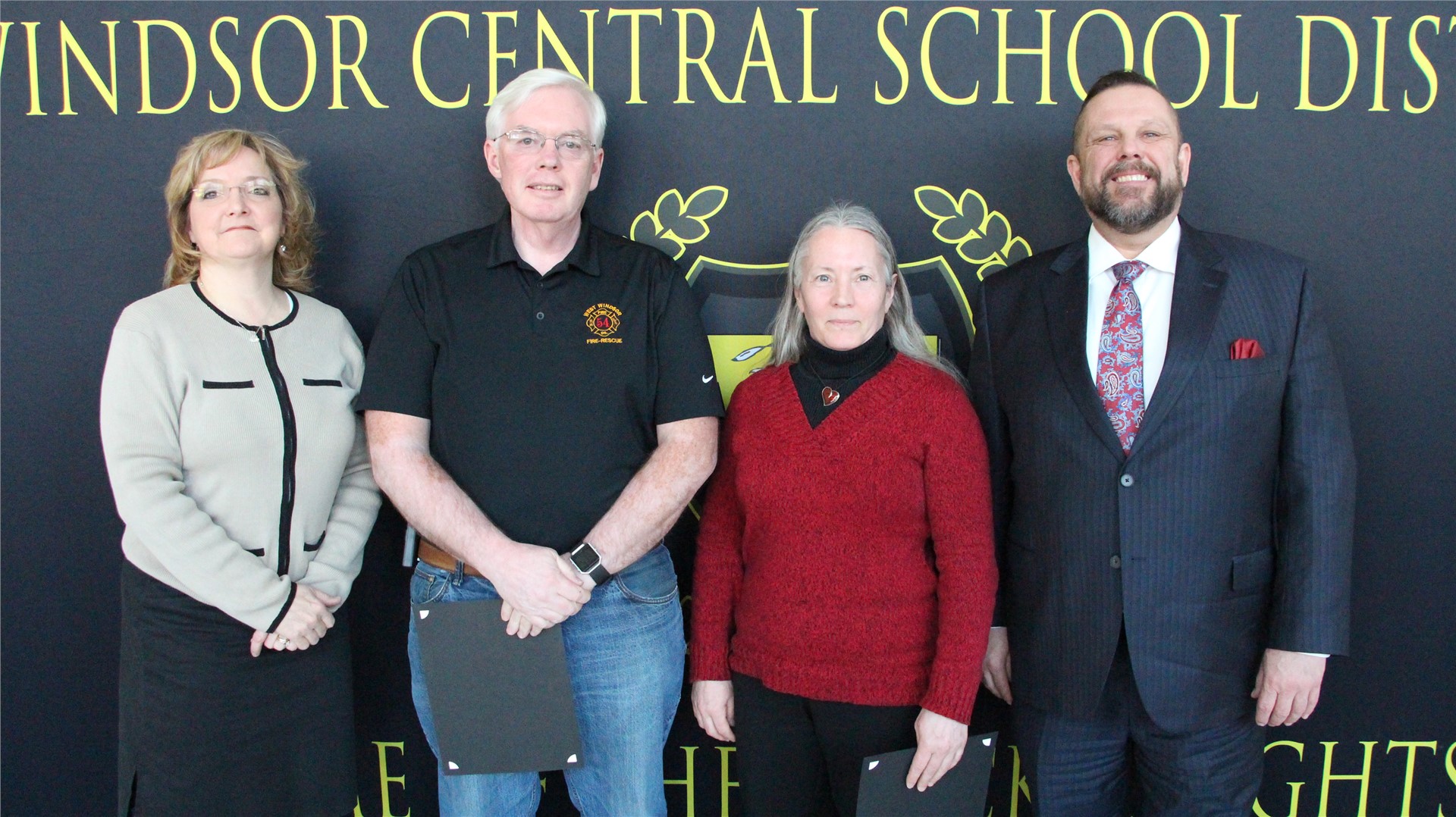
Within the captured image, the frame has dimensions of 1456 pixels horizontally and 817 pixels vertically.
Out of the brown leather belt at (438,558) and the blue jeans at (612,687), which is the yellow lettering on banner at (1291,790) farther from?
the brown leather belt at (438,558)

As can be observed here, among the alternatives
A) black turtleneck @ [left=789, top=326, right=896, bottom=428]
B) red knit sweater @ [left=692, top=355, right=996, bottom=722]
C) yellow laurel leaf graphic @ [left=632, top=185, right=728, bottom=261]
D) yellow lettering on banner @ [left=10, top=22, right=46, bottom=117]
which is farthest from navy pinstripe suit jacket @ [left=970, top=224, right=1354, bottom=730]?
yellow lettering on banner @ [left=10, top=22, right=46, bottom=117]

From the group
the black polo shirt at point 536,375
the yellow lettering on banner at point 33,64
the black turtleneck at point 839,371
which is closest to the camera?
the black turtleneck at point 839,371

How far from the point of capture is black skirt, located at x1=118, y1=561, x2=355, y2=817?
183 cm

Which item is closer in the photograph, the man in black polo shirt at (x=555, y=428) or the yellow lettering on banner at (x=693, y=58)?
the man in black polo shirt at (x=555, y=428)

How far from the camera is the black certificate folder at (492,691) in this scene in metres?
1.87

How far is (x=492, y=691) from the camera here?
1.89m

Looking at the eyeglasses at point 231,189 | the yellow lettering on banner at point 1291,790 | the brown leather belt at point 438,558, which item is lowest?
the yellow lettering on banner at point 1291,790

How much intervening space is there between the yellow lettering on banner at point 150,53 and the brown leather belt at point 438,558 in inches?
52.1

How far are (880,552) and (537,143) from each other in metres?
1.06

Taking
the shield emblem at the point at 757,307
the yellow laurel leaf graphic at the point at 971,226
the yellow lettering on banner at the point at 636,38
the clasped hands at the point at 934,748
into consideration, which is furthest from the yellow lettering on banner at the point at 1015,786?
the yellow lettering on banner at the point at 636,38

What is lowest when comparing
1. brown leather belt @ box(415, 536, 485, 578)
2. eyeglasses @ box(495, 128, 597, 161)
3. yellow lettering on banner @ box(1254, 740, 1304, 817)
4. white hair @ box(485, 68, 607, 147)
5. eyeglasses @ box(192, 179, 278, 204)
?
yellow lettering on banner @ box(1254, 740, 1304, 817)

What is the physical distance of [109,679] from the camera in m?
2.55

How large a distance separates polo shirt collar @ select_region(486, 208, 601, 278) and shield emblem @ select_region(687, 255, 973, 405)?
415 mm

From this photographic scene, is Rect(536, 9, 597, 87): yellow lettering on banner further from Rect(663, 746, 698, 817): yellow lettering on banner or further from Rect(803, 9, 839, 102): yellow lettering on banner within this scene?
Rect(663, 746, 698, 817): yellow lettering on banner
